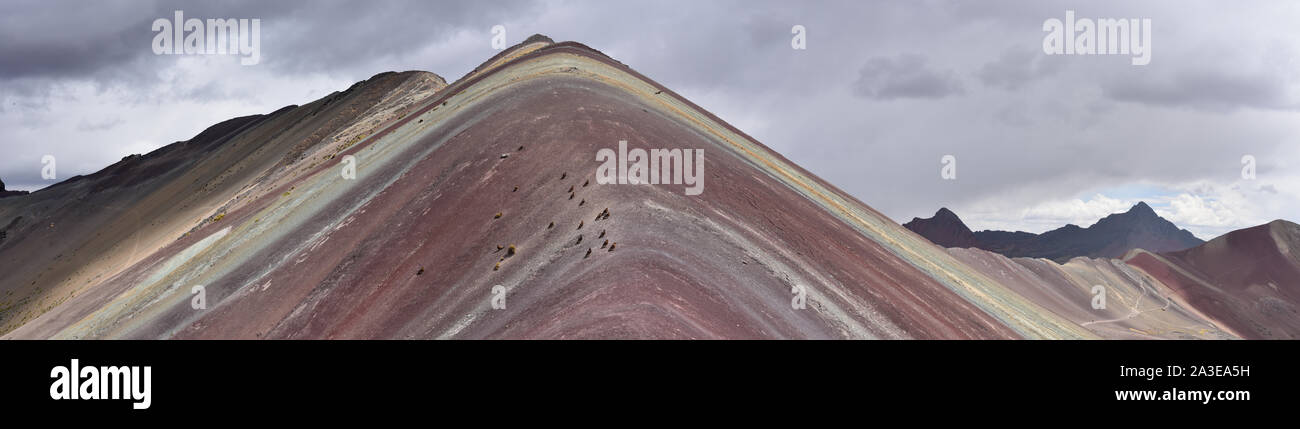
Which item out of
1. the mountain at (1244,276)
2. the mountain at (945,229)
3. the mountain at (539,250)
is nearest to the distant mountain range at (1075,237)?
the mountain at (945,229)

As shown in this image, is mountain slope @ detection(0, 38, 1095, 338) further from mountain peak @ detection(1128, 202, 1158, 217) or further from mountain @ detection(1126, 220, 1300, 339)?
mountain peak @ detection(1128, 202, 1158, 217)

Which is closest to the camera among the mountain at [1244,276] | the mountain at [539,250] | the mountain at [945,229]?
the mountain at [539,250]

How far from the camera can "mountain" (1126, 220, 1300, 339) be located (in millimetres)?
101688

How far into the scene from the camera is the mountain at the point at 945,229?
545ft

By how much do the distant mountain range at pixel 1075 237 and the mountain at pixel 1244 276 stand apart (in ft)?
154

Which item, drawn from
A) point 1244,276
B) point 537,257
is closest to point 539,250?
point 537,257

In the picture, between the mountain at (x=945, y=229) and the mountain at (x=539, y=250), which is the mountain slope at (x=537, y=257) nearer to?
the mountain at (x=539, y=250)

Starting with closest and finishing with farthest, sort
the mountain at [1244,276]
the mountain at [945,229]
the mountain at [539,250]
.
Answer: the mountain at [539,250] < the mountain at [1244,276] < the mountain at [945,229]

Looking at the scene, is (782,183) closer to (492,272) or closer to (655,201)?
(655,201)

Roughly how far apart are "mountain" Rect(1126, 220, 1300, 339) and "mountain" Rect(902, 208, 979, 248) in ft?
156

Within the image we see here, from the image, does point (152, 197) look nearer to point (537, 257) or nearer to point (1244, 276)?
point (537, 257)
